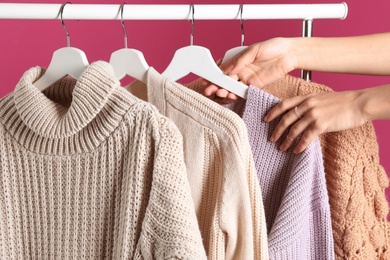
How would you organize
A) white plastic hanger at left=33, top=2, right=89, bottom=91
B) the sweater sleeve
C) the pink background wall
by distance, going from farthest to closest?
the pink background wall < white plastic hanger at left=33, top=2, right=89, bottom=91 < the sweater sleeve

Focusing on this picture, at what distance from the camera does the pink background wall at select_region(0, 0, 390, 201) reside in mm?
1847

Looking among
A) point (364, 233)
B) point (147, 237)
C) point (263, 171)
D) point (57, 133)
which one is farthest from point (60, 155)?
point (364, 233)

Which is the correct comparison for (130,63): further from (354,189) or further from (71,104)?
(354,189)

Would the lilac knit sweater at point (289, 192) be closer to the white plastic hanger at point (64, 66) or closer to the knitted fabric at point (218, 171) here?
the knitted fabric at point (218, 171)

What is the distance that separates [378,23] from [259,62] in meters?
1.01

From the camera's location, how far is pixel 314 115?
3.13ft

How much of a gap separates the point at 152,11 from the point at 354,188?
1.54 feet

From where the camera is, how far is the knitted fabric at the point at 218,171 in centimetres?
89

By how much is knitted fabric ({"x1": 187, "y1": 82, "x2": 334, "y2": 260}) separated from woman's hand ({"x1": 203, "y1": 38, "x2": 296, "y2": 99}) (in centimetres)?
6

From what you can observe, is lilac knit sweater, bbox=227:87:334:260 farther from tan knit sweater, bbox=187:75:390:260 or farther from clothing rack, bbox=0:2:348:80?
clothing rack, bbox=0:2:348:80

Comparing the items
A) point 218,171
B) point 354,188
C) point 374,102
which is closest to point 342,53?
point 374,102

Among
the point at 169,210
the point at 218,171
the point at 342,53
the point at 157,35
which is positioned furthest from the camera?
the point at 157,35

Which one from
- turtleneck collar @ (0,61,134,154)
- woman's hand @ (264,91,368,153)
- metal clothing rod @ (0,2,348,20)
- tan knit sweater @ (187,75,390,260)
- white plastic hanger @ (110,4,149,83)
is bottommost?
tan knit sweater @ (187,75,390,260)

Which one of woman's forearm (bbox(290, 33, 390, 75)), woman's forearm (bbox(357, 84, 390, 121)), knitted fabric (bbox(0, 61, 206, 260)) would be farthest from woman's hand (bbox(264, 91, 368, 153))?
knitted fabric (bbox(0, 61, 206, 260))
